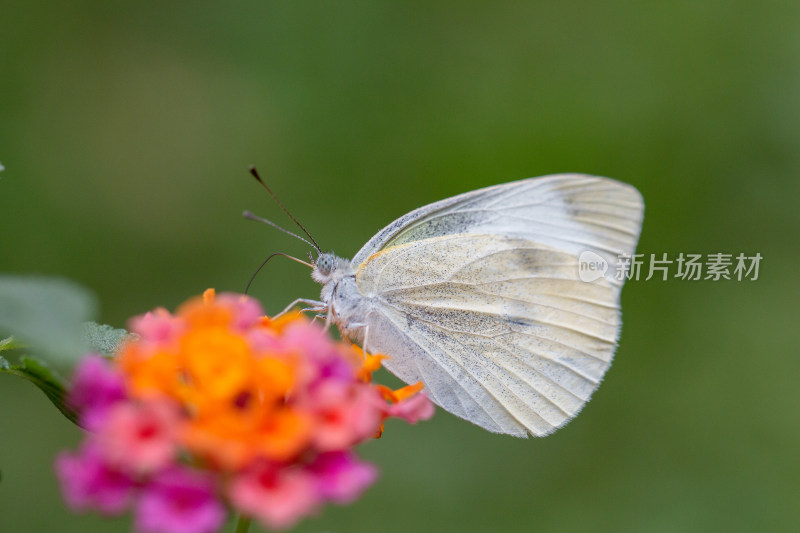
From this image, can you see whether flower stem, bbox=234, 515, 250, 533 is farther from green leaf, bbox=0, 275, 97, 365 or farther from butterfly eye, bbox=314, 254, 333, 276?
butterfly eye, bbox=314, 254, 333, 276

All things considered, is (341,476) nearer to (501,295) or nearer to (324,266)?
(324,266)

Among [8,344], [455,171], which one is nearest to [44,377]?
[8,344]

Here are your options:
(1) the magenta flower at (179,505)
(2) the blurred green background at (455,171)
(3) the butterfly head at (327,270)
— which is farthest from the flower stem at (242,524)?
(2) the blurred green background at (455,171)

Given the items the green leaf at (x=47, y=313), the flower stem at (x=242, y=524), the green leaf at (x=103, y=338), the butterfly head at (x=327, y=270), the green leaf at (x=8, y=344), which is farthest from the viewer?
the butterfly head at (x=327, y=270)

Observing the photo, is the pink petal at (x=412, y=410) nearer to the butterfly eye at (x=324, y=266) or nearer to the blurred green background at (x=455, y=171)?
the butterfly eye at (x=324, y=266)

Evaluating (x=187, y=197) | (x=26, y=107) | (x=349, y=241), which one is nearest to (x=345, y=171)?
(x=349, y=241)

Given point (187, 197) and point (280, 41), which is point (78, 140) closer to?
point (187, 197)
